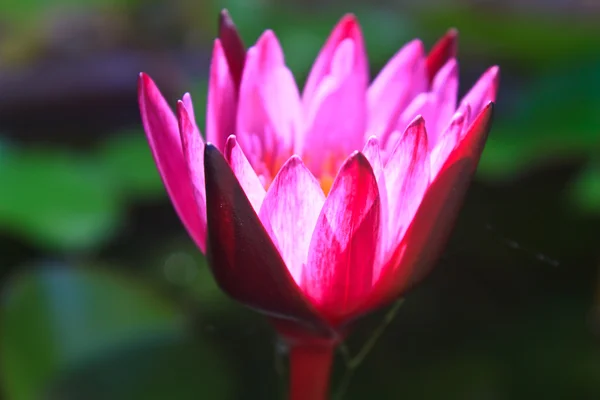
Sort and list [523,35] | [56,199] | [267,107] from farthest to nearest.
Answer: [523,35]
[56,199]
[267,107]

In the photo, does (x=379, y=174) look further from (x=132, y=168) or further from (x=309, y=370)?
(x=132, y=168)

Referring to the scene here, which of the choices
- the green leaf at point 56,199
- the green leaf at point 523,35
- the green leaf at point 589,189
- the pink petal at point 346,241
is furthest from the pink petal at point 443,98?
the green leaf at point 523,35

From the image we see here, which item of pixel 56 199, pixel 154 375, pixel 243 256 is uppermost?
pixel 243 256

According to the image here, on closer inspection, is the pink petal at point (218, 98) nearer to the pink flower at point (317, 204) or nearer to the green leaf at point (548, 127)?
the pink flower at point (317, 204)

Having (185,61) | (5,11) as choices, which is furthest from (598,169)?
(5,11)

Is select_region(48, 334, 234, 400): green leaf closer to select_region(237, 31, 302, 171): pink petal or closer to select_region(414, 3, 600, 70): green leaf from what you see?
select_region(237, 31, 302, 171): pink petal

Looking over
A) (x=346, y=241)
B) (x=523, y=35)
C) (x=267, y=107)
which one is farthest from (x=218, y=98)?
(x=523, y=35)

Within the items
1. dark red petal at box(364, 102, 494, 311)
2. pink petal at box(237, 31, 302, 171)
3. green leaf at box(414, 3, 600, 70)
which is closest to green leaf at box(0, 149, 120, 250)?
pink petal at box(237, 31, 302, 171)
